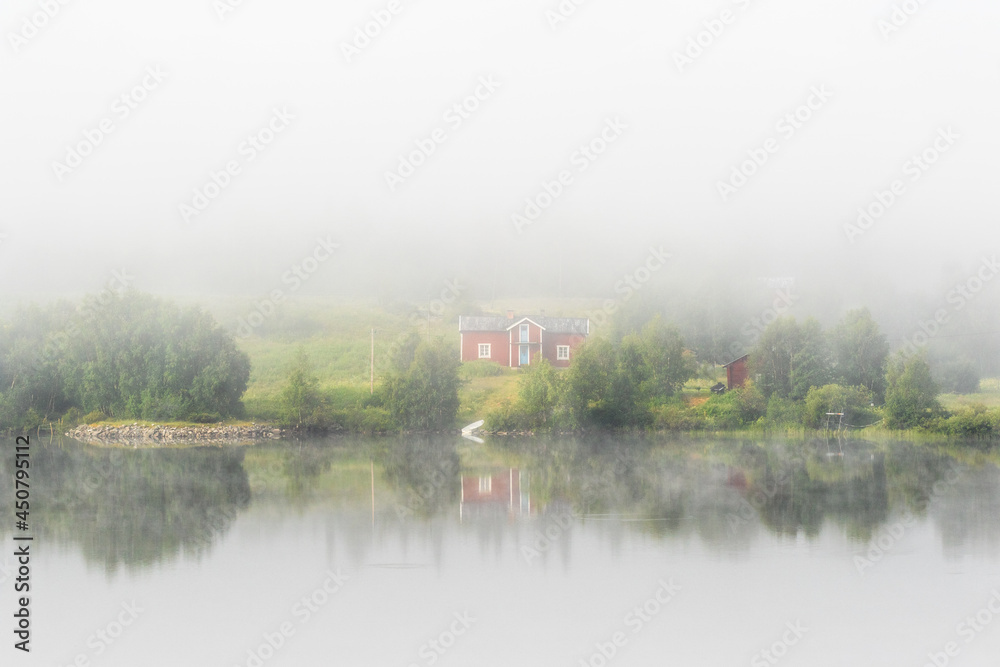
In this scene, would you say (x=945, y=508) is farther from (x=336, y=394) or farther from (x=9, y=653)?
(x=336, y=394)

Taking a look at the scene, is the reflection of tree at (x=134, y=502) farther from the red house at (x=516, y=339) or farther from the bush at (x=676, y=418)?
the red house at (x=516, y=339)

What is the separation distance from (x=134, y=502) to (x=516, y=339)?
3096 cm

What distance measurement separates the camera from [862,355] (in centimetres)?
3897

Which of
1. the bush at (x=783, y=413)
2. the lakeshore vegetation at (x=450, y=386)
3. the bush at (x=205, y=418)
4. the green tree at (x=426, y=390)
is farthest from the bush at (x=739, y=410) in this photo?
the bush at (x=205, y=418)

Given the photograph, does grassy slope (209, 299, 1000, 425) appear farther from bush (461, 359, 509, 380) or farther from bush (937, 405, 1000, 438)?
bush (937, 405, 1000, 438)

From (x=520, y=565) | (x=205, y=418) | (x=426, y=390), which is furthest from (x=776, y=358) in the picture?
(x=520, y=565)

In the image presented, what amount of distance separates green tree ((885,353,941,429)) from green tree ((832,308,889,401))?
5225 mm

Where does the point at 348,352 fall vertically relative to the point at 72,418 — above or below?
above

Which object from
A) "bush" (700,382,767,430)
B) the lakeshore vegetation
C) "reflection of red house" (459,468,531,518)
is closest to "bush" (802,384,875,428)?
the lakeshore vegetation

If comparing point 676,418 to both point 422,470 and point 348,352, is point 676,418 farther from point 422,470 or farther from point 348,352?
point 348,352

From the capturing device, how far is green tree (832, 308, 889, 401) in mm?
39000

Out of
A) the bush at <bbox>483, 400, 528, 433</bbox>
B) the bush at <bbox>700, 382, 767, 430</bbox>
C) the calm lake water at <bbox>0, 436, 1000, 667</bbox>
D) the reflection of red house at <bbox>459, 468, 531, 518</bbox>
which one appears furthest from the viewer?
the bush at <bbox>700, 382, 767, 430</bbox>

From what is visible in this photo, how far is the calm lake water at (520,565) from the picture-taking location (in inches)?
353

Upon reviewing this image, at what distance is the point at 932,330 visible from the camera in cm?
4744
